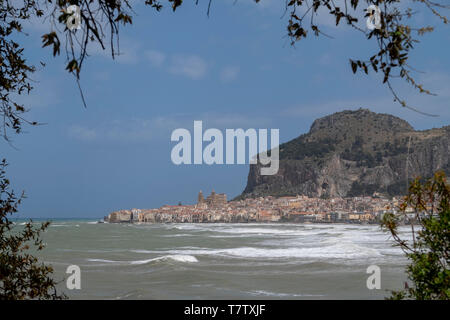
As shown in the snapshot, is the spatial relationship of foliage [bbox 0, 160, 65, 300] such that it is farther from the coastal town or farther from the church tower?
the church tower

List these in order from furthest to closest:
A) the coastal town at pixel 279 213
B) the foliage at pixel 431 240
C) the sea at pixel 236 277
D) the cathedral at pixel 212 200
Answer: the cathedral at pixel 212 200 → the coastal town at pixel 279 213 → the sea at pixel 236 277 → the foliage at pixel 431 240

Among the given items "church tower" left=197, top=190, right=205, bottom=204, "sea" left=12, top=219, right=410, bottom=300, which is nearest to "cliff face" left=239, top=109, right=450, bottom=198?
"church tower" left=197, top=190, right=205, bottom=204

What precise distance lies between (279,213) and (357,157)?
109 feet

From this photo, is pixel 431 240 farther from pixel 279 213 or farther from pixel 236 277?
pixel 279 213

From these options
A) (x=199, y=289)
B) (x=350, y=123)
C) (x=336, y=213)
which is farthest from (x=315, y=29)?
(x=350, y=123)

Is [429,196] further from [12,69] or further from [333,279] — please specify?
[333,279]

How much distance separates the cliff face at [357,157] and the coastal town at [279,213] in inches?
304

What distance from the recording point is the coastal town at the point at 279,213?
86.6m

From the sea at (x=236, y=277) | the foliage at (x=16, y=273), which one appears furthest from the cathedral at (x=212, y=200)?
the foliage at (x=16, y=273)

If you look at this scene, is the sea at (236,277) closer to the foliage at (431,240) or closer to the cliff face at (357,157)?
the foliage at (431,240)

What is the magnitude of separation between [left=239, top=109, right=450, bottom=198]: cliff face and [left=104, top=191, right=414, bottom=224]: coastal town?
772 centimetres

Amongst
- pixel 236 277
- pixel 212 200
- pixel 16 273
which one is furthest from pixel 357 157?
pixel 16 273
